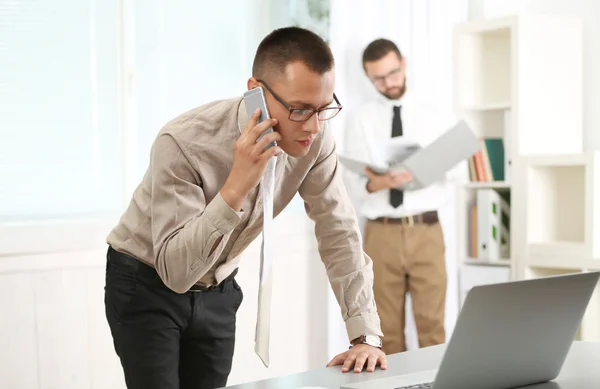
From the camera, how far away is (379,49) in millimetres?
4102

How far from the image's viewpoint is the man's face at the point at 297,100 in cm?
162

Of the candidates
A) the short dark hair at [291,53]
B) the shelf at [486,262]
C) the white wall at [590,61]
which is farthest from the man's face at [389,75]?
the short dark hair at [291,53]

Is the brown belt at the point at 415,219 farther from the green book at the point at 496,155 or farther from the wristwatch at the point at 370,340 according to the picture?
the wristwatch at the point at 370,340

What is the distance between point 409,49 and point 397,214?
97 cm

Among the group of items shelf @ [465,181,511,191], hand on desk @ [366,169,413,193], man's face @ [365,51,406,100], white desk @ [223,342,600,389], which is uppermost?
man's face @ [365,51,406,100]

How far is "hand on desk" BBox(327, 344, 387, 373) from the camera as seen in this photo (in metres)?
1.64

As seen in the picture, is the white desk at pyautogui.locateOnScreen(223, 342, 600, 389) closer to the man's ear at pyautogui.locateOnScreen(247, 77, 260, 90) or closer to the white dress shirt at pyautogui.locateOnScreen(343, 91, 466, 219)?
the man's ear at pyautogui.locateOnScreen(247, 77, 260, 90)

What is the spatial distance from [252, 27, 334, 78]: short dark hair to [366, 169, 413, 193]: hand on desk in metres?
2.24

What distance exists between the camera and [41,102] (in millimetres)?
3311

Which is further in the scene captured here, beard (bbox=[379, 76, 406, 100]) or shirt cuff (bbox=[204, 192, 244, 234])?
beard (bbox=[379, 76, 406, 100])

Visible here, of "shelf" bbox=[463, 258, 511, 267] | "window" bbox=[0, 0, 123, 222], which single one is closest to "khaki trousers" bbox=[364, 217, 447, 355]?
"shelf" bbox=[463, 258, 511, 267]

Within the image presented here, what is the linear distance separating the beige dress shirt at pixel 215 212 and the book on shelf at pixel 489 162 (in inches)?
103

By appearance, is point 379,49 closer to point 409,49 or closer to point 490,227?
point 409,49

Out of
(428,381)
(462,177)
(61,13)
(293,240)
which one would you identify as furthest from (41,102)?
(428,381)
